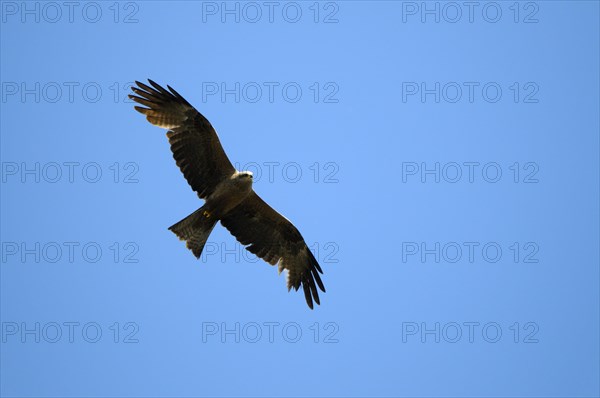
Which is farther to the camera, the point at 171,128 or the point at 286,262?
the point at 286,262

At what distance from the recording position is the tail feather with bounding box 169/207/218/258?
12727 mm

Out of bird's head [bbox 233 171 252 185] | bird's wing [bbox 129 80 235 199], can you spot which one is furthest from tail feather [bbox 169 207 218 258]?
bird's head [bbox 233 171 252 185]

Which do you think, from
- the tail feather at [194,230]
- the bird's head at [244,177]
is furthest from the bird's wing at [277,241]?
the bird's head at [244,177]

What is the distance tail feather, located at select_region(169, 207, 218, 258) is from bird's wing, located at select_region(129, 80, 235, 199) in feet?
→ 1.23

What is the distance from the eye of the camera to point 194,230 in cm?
1278

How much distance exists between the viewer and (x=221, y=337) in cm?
1781

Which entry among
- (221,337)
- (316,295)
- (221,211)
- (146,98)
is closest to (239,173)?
(221,211)

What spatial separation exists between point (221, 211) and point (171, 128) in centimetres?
146

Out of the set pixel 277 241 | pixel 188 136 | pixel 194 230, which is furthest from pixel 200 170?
pixel 277 241

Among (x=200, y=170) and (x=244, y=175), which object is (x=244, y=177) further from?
(x=200, y=170)

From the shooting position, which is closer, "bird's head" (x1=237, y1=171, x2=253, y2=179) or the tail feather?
"bird's head" (x1=237, y1=171, x2=253, y2=179)

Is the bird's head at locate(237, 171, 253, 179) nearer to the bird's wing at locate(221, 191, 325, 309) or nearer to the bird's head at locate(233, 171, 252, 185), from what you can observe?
the bird's head at locate(233, 171, 252, 185)

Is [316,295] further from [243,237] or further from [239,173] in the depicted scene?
[239,173]

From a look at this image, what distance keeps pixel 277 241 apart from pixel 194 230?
1.51 meters
